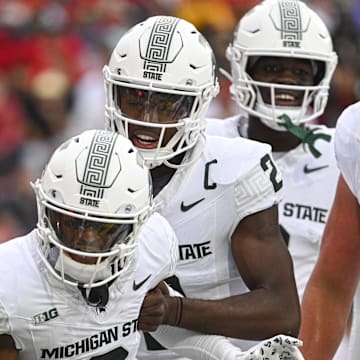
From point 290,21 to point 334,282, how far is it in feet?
4.16

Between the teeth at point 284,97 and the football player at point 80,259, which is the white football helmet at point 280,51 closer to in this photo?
the teeth at point 284,97

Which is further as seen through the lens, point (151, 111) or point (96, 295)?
point (151, 111)

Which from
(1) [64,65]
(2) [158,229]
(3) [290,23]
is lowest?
(1) [64,65]

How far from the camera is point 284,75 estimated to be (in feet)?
15.2

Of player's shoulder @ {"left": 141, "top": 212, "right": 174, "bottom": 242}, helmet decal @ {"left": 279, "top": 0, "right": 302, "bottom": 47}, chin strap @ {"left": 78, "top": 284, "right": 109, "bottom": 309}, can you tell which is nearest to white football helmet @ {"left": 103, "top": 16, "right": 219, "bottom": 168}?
player's shoulder @ {"left": 141, "top": 212, "right": 174, "bottom": 242}

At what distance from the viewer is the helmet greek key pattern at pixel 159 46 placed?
12.1 feet

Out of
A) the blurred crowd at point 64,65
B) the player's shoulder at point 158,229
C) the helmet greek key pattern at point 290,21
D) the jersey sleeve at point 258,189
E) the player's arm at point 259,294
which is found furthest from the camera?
the blurred crowd at point 64,65

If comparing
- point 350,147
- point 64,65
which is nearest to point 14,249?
point 350,147

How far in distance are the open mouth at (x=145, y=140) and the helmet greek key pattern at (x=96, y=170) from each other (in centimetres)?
42

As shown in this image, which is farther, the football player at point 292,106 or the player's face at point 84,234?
the football player at point 292,106

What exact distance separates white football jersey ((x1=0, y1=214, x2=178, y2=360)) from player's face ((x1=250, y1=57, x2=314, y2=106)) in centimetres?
145

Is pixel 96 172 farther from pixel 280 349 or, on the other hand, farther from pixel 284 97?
pixel 284 97

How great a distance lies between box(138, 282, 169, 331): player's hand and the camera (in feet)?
10.8

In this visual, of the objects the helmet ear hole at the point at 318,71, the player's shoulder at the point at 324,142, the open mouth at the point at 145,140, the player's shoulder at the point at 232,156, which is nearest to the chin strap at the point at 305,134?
the player's shoulder at the point at 324,142
